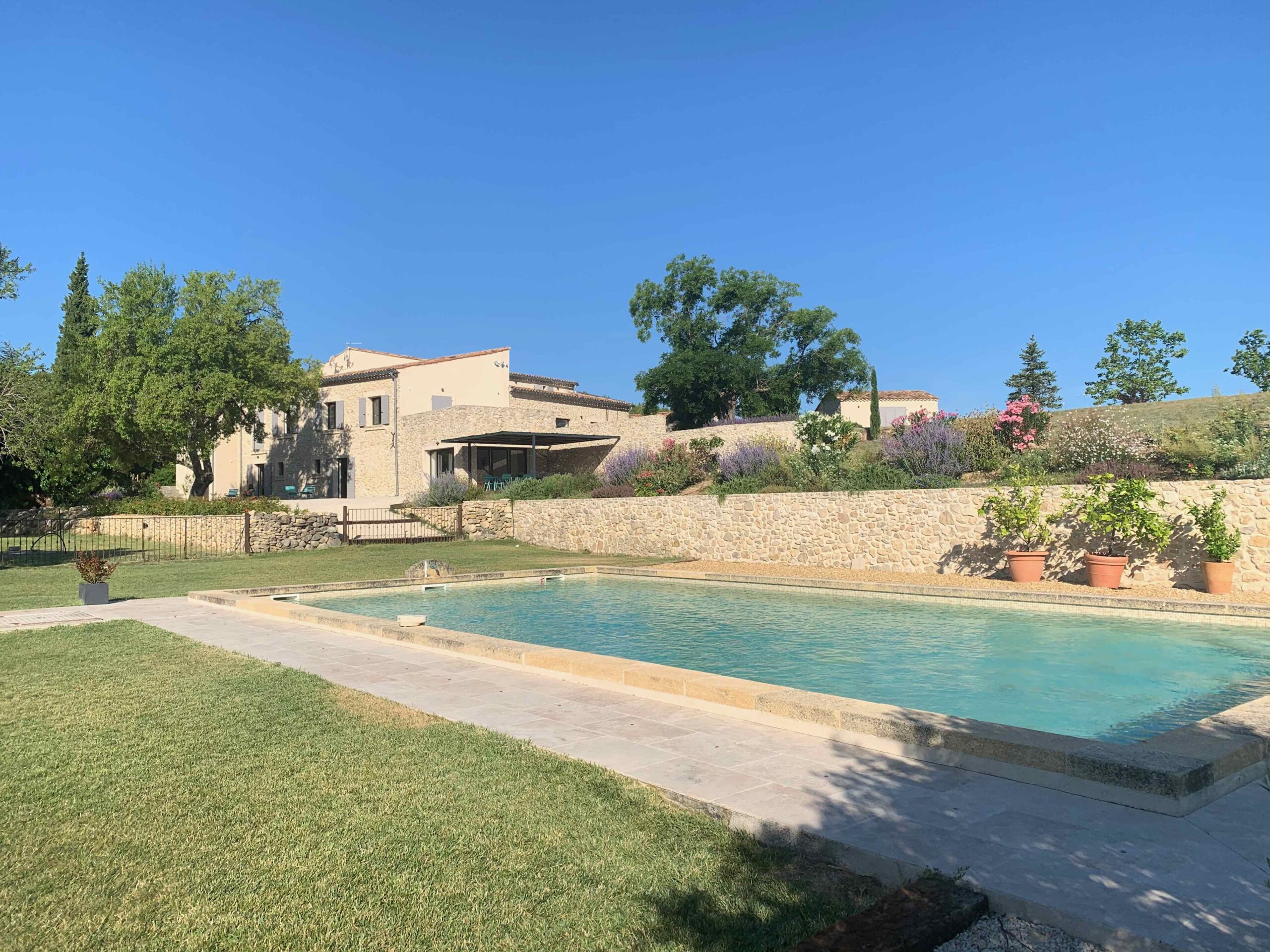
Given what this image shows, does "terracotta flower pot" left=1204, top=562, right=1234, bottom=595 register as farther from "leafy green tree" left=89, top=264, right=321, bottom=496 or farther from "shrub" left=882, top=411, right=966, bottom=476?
"leafy green tree" left=89, top=264, right=321, bottom=496

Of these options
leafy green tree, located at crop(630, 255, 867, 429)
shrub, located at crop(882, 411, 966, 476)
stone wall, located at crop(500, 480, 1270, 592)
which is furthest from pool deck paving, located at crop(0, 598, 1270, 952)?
leafy green tree, located at crop(630, 255, 867, 429)

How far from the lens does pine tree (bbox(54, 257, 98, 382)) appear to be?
133ft

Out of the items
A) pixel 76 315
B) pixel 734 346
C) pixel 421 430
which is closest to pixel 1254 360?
pixel 734 346

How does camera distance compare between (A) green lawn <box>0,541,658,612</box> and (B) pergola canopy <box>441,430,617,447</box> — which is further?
(B) pergola canopy <box>441,430,617,447</box>

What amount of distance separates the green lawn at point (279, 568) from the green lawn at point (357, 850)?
28.9ft

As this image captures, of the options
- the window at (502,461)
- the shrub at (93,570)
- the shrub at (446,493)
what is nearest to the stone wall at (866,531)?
the shrub at (446,493)

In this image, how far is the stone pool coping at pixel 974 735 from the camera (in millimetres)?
3578

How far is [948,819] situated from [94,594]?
11.7 metres

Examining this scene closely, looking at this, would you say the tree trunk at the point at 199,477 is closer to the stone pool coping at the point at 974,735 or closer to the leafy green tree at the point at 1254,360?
the stone pool coping at the point at 974,735

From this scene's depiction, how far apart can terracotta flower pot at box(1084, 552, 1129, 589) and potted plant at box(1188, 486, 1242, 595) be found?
996 mm

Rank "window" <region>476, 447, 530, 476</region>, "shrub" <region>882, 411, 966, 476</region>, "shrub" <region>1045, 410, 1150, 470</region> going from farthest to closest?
"window" <region>476, 447, 530, 476</region>
"shrub" <region>882, 411, 966, 476</region>
"shrub" <region>1045, 410, 1150, 470</region>

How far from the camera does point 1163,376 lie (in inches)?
1773

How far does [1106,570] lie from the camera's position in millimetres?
11469

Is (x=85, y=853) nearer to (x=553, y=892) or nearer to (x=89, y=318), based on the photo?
(x=553, y=892)
